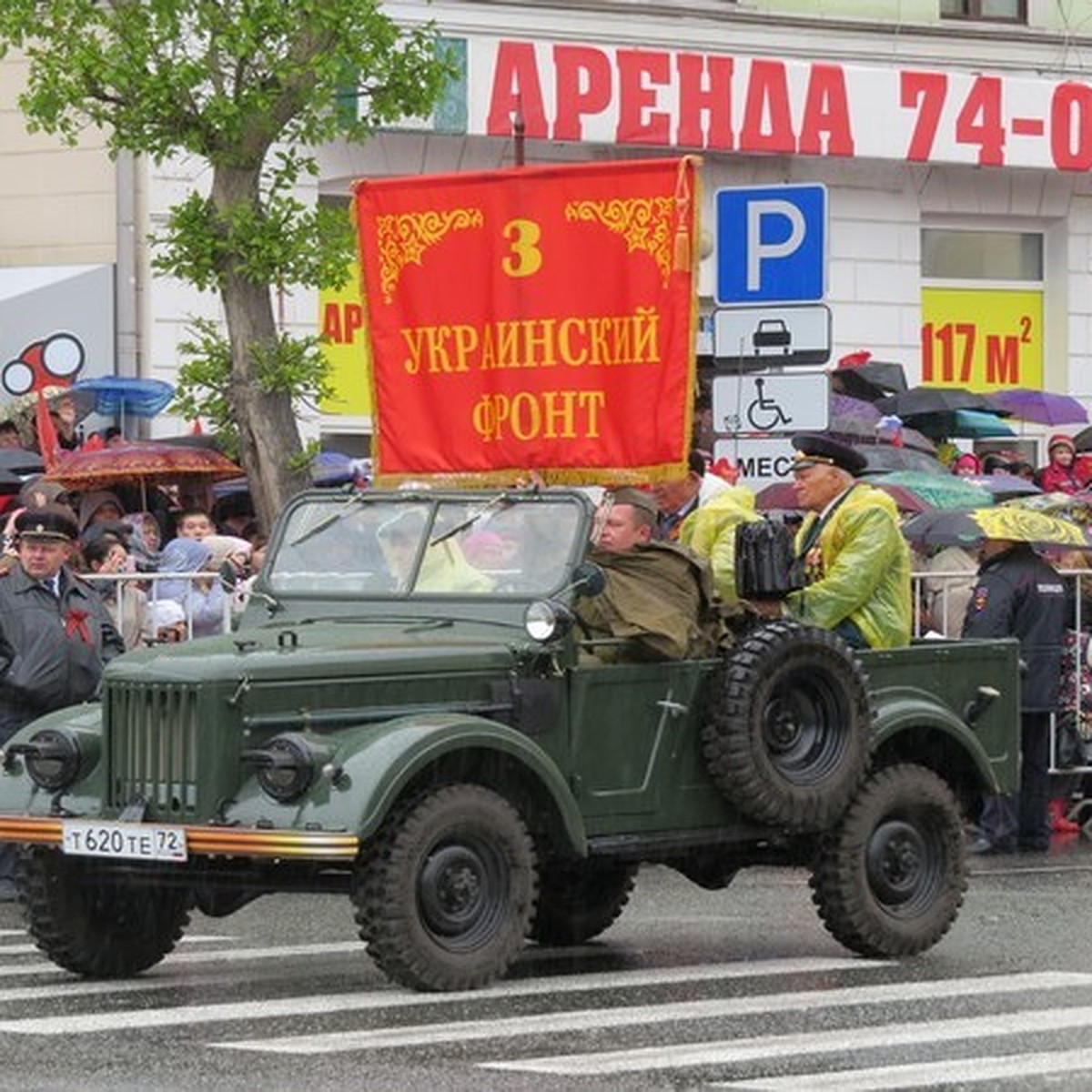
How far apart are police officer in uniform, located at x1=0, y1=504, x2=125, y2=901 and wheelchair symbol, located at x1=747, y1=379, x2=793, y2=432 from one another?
13.9ft

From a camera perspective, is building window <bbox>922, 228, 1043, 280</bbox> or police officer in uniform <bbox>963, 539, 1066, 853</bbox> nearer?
police officer in uniform <bbox>963, 539, 1066, 853</bbox>

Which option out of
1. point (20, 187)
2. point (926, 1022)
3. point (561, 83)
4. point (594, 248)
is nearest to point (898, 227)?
point (561, 83)

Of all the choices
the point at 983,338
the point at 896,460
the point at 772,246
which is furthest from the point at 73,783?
the point at 983,338

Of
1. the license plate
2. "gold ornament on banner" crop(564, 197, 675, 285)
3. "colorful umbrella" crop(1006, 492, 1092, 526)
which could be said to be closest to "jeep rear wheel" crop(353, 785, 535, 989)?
the license plate

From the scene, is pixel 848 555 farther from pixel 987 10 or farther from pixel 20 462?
pixel 987 10

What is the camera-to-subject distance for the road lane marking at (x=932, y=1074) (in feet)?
33.9

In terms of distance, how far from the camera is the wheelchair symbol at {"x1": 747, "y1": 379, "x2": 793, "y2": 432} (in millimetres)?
19141

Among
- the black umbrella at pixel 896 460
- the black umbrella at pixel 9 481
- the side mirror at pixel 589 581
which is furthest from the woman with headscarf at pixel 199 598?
the black umbrella at pixel 896 460

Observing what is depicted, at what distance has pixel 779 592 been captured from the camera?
13.9 meters

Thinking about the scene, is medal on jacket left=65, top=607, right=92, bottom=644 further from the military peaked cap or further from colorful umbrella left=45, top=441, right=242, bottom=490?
colorful umbrella left=45, top=441, right=242, bottom=490

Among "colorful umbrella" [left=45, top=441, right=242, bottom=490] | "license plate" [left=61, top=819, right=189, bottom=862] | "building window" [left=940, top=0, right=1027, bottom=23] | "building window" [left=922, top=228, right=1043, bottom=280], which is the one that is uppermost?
"building window" [left=940, top=0, right=1027, bottom=23]

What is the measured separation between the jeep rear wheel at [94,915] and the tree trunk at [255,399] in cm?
925

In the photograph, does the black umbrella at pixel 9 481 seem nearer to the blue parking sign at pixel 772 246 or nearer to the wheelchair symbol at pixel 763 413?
the blue parking sign at pixel 772 246

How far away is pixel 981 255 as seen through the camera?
3519cm
